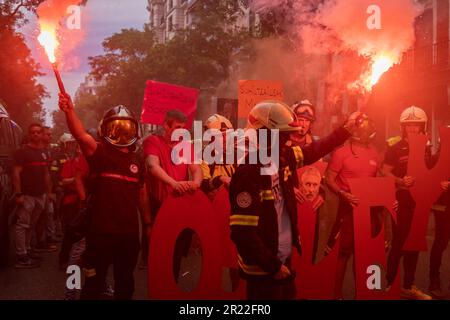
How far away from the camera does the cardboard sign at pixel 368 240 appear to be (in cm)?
505

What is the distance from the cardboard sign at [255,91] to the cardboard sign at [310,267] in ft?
3.74

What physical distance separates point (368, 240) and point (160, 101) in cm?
237

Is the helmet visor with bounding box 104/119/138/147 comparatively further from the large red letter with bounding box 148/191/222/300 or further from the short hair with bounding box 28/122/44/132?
the short hair with bounding box 28/122/44/132

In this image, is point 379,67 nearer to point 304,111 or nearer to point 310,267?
point 304,111

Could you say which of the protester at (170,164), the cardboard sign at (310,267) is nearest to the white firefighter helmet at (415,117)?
the cardboard sign at (310,267)

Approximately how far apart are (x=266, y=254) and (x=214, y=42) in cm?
628

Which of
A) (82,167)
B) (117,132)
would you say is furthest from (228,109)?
(117,132)

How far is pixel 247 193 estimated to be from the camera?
10.5 feet

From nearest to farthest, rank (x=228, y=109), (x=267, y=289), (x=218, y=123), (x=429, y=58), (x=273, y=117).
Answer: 1. (x=267, y=289)
2. (x=273, y=117)
3. (x=218, y=123)
4. (x=228, y=109)
5. (x=429, y=58)

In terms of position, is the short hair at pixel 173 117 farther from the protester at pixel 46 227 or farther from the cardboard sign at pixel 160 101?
the protester at pixel 46 227

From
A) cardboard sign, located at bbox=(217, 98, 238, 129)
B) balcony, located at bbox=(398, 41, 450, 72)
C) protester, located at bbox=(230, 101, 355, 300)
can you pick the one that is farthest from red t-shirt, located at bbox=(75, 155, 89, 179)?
balcony, located at bbox=(398, 41, 450, 72)

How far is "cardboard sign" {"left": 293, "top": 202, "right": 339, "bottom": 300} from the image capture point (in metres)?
5.02

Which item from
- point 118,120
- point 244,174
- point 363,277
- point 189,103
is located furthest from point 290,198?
point 189,103
